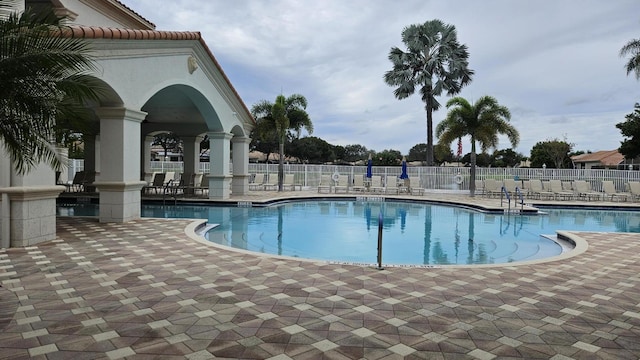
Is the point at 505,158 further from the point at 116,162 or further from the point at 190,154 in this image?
the point at 116,162

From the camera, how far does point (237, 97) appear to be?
1761 cm

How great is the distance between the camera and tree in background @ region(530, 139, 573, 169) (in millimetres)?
50531

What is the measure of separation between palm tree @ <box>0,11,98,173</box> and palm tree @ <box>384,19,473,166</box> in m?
25.3

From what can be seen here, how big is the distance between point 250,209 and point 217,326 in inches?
486

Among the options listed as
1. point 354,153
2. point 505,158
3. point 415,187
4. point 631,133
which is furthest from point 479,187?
point 354,153

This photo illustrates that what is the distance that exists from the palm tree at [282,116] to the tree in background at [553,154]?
39.3 metres

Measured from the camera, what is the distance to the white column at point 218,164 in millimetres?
16906

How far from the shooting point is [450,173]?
25.6 meters

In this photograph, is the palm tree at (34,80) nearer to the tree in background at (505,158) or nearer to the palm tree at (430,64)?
the palm tree at (430,64)

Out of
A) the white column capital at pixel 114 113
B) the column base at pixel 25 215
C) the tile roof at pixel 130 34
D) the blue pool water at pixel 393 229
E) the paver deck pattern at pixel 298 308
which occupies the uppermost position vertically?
the tile roof at pixel 130 34

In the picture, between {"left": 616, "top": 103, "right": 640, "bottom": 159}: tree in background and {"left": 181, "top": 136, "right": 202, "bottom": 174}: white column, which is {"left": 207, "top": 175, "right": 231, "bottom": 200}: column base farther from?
{"left": 616, "top": 103, "right": 640, "bottom": 159}: tree in background

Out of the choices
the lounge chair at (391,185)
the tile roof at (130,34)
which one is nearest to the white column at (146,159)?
the tile roof at (130,34)

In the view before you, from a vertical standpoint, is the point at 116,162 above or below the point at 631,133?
below

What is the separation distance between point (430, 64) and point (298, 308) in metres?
26.2
